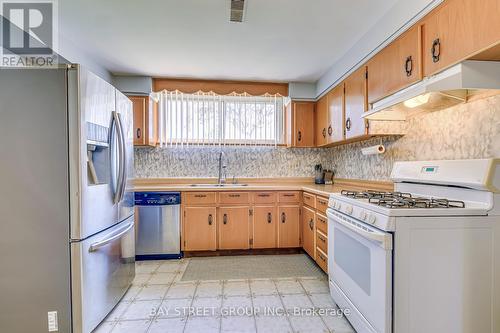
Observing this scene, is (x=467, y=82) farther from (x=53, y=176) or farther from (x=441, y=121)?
(x=53, y=176)

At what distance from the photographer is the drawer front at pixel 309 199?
289 centimetres

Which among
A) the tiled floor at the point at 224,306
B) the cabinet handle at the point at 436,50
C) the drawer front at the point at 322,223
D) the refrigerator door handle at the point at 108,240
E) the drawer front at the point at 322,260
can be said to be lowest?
the tiled floor at the point at 224,306

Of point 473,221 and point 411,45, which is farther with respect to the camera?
point 411,45

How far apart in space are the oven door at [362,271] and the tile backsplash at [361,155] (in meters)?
0.93

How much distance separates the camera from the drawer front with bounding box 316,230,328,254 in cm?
252

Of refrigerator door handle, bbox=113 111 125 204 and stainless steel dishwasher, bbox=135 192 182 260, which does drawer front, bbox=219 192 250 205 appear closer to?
stainless steel dishwasher, bbox=135 192 182 260

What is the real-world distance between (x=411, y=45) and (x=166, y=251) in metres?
3.30

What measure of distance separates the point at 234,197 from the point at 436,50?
8.12 ft

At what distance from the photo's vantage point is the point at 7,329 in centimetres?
154

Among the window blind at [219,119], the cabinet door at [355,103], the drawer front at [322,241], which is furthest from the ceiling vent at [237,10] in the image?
A: the drawer front at [322,241]

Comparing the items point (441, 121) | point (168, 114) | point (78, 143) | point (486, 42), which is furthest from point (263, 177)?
point (486, 42)

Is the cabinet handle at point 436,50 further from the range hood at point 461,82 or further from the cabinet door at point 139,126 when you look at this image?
the cabinet door at point 139,126

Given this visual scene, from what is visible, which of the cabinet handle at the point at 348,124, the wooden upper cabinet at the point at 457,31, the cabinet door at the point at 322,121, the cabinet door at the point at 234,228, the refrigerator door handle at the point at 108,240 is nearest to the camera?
the wooden upper cabinet at the point at 457,31

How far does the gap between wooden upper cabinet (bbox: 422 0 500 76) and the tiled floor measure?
6.33 ft
